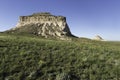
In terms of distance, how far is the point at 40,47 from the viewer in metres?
30.9

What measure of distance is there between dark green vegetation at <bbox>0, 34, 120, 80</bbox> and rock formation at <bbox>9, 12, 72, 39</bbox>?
130165mm

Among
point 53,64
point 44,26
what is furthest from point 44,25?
point 53,64

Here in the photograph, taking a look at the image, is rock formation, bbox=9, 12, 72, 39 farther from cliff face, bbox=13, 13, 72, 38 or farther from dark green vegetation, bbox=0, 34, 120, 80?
dark green vegetation, bbox=0, 34, 120, 80

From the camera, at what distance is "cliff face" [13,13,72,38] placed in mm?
169038

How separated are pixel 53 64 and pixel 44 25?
160812 millimetres

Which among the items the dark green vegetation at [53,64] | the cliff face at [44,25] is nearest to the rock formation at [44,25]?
the cliff face at [44,25]

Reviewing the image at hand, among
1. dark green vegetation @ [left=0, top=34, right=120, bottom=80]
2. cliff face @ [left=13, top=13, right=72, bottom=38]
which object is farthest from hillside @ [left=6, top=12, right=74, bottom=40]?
dark green vegetation @ [left=0, top=34, right=120, bottom=80]

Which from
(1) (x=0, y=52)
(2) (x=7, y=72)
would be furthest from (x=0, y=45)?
(2) (x=7, y=72)

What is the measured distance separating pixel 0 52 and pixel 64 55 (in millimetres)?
8084

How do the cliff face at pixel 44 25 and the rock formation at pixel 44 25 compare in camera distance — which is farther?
the cliff face at pixel 44 25

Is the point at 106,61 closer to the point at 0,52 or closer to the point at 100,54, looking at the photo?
the point at 100,54

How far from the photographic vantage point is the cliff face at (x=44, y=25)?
169m

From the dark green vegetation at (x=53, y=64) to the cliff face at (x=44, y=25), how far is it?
131 m

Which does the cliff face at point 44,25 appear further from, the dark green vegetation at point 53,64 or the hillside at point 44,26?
the dark green vegetation at point 53,64
